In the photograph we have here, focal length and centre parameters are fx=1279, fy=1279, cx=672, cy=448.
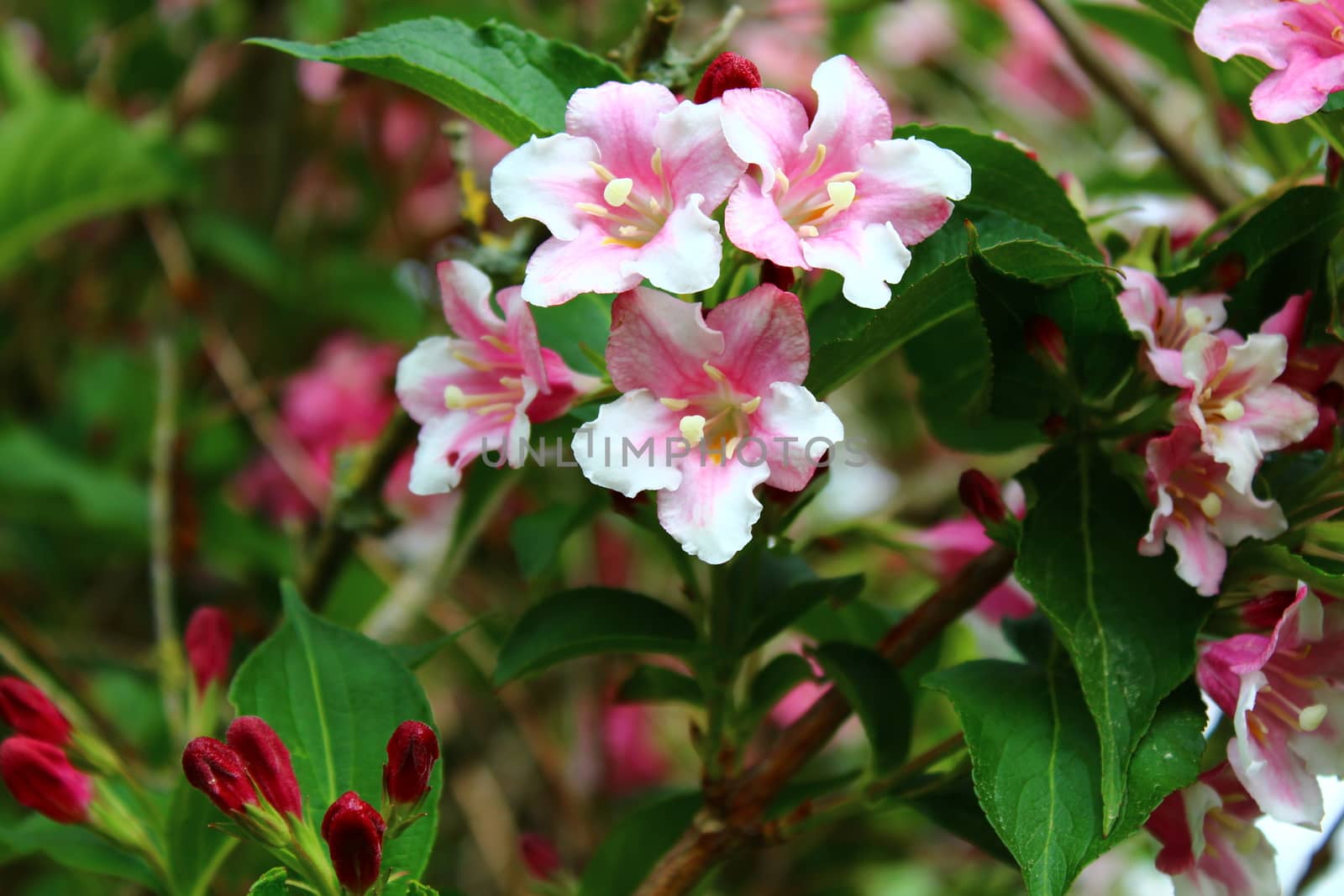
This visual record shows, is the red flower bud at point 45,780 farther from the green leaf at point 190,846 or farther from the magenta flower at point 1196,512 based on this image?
the magenta flower at point 1196,512

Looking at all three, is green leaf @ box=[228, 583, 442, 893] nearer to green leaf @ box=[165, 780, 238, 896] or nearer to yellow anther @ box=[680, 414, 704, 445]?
green leaf @ box=[165, 780, 238, 896]

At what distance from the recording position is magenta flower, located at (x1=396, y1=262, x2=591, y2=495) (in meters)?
0.86

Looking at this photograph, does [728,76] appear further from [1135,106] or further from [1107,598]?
[1135,106]

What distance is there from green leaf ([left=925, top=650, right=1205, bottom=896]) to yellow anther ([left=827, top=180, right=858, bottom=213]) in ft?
1.03

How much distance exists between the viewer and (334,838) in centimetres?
77

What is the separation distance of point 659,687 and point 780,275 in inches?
16.1

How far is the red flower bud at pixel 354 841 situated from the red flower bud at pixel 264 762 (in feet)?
Result: 0.16

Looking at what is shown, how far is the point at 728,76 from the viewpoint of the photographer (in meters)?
0.81

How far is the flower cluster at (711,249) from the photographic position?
2.51ft

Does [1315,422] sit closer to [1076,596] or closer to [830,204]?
[1076,596]

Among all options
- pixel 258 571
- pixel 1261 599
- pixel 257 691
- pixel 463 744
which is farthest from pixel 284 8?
pixel 1261 599

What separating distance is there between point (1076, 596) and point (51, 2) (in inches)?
82.1

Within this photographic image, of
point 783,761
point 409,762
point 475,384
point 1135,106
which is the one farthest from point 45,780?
A: point 1135,106

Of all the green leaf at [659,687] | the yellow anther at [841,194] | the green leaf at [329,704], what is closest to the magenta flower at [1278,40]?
the yellow anther at [841,194]
